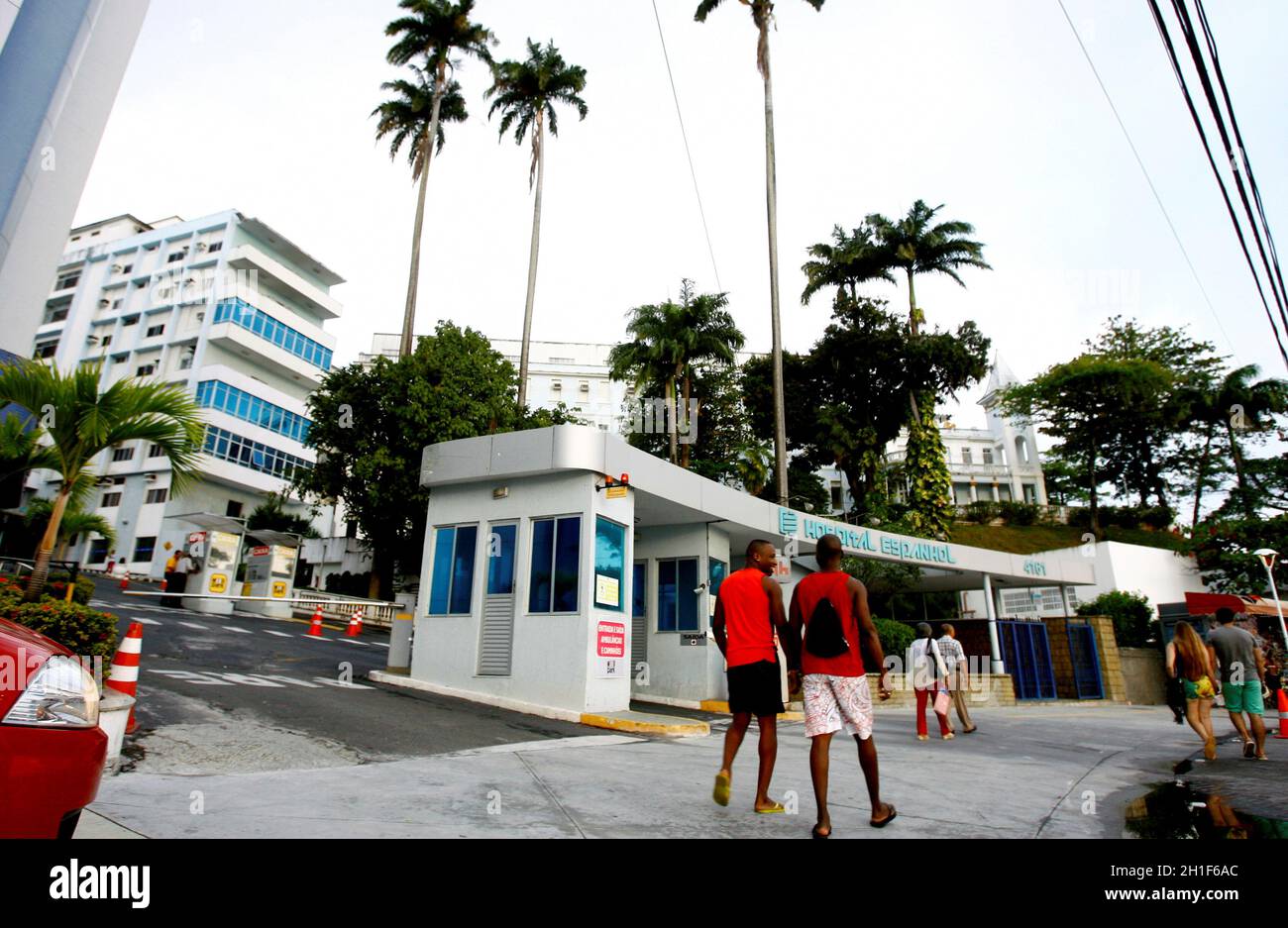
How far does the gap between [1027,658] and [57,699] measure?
25.1 meters

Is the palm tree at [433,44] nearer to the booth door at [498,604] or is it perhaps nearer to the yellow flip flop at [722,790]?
the booth door at [498,604]

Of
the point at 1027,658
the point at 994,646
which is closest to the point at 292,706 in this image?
the point at 994,646

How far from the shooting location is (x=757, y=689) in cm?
481

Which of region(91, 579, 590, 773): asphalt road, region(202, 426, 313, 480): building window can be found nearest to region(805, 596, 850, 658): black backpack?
region(91, 579, 590, 773): asphalt road

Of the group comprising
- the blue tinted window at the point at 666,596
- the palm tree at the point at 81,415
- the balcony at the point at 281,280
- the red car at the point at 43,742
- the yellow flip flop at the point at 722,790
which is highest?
the balcony at the point at 281,280

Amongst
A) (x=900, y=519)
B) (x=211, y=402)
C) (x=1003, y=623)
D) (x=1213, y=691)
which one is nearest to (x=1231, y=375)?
(x=900, y=519)

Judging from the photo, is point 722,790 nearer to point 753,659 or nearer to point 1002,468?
point 753,659

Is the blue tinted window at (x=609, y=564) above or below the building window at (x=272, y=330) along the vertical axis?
below

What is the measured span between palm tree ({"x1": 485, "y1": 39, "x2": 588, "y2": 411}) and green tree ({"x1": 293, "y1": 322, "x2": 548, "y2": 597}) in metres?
5.37

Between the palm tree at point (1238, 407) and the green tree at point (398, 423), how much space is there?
1733 inches

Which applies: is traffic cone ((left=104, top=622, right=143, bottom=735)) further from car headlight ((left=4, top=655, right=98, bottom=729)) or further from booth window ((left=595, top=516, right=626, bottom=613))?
booth window ((left=595, top=516, right=626, bottom=613))

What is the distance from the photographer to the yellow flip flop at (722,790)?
4.64 m

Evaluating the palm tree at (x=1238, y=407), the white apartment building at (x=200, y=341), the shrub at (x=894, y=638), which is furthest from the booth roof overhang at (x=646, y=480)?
the palm tree at (x=1238, y=407)
